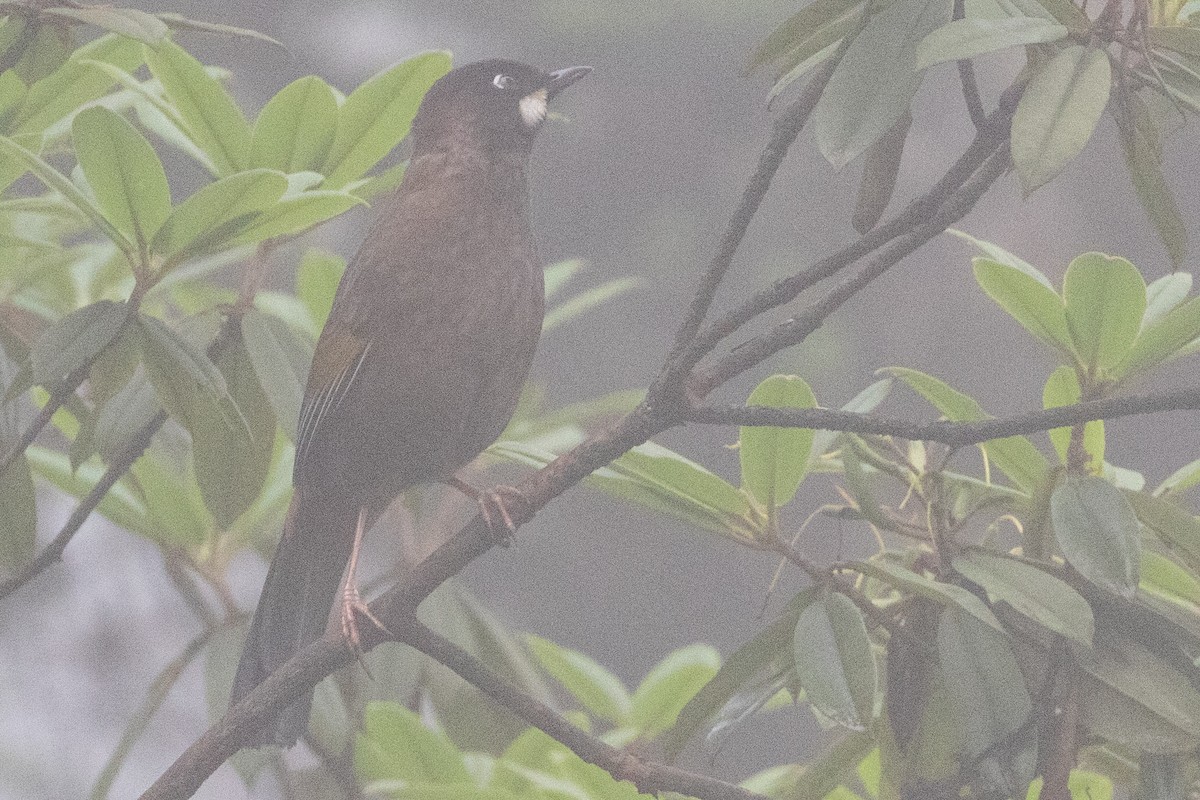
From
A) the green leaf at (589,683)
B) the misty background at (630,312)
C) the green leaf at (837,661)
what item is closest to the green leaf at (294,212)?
the green leaf at (837,661)

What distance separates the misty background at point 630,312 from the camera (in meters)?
1.92

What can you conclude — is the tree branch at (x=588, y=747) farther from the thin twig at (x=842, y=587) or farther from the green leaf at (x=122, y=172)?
the green leaf at (x=122, y=172)

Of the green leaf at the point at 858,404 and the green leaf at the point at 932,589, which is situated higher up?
the green leaf at the point at 858,404

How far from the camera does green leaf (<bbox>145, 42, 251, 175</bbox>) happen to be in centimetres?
107

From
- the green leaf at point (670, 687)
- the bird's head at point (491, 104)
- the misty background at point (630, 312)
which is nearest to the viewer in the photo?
the bird's head at point (491, 104)

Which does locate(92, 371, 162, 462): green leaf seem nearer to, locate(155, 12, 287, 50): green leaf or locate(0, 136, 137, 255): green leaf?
locate(0, 136, 137, 255): green leaf

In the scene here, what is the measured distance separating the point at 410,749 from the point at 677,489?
0.41 metres

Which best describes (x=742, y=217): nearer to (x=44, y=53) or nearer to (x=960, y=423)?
(x=960, y=423)

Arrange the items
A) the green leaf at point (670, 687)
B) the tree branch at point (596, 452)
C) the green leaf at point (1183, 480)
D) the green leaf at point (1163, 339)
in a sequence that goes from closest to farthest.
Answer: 1. the tree branch at point (596, 452)
2. the green leaf at point (1163, 339)
3. the green leaf at point (1183, 480)
4. the green leaf at point (670, 687)

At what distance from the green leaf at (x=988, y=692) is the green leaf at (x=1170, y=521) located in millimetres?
136

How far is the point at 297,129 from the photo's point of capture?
3.56 ft

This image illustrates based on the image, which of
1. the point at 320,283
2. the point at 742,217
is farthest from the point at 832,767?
the point at 320,283

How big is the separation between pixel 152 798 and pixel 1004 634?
1.82ft

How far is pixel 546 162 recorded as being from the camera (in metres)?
2.02
